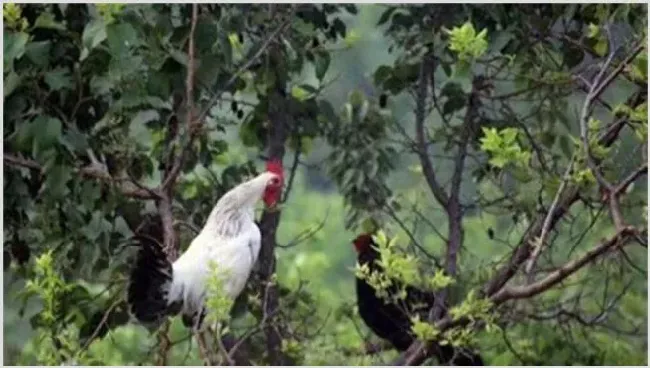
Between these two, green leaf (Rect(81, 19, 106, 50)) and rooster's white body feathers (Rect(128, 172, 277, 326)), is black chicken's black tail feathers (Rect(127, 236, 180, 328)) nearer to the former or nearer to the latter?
rooster's white body feathers (Rect(128, 172, 277, 326))

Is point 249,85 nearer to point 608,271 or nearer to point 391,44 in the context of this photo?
point 391,44

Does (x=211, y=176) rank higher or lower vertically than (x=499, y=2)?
lower

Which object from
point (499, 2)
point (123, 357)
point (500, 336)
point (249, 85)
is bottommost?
point (123, 357)

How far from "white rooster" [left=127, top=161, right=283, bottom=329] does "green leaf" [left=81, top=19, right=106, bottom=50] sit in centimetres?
39

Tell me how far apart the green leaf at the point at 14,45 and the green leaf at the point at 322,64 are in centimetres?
63

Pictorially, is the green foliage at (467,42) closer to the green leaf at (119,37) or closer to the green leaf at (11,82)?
the green leaf at (119,37)

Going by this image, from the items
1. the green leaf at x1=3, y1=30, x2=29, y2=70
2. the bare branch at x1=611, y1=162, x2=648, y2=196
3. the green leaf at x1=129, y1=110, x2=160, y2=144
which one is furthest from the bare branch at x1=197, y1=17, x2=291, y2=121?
the bare branch at x1=611, y1=162, x2=648, y2=196

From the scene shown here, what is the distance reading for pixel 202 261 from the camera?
288 cm

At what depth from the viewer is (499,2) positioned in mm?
3018

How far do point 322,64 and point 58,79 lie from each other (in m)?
0.57

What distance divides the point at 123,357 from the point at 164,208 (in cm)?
74

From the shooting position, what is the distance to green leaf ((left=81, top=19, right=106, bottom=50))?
256 cm

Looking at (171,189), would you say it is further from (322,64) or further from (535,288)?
(535,288)

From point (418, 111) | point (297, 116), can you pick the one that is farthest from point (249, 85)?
point (418, 111)
